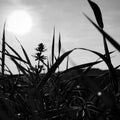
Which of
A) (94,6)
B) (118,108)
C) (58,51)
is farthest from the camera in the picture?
(58,51)

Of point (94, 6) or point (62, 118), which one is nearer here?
point (94, 6)

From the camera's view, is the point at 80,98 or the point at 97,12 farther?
the point at 80,98

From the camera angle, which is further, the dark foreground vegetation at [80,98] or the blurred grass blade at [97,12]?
the blurred grass blade at [97,12]

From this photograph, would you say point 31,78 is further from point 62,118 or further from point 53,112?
point 53,112

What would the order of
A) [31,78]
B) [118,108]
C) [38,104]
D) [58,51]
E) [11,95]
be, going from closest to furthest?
[118,108], [38,104], [11,95], [31,78], [58,51]

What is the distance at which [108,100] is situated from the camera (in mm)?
407

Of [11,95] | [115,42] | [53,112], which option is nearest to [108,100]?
[115,42]

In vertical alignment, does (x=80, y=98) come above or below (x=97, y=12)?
below

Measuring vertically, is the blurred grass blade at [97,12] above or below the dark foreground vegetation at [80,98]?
above

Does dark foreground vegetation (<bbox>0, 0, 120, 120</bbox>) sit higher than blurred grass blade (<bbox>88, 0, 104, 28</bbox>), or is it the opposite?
blurred grass blade (<bbox>88, 0, 104, 28</bbox>)

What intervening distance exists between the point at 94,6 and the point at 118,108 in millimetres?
410

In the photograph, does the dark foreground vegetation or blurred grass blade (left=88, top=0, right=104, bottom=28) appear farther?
blurred grass blade (left=88, top=0, right=104, bottom=28)

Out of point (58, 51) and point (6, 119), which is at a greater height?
point (58, 51)

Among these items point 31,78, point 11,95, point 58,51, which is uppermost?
point 58,51
